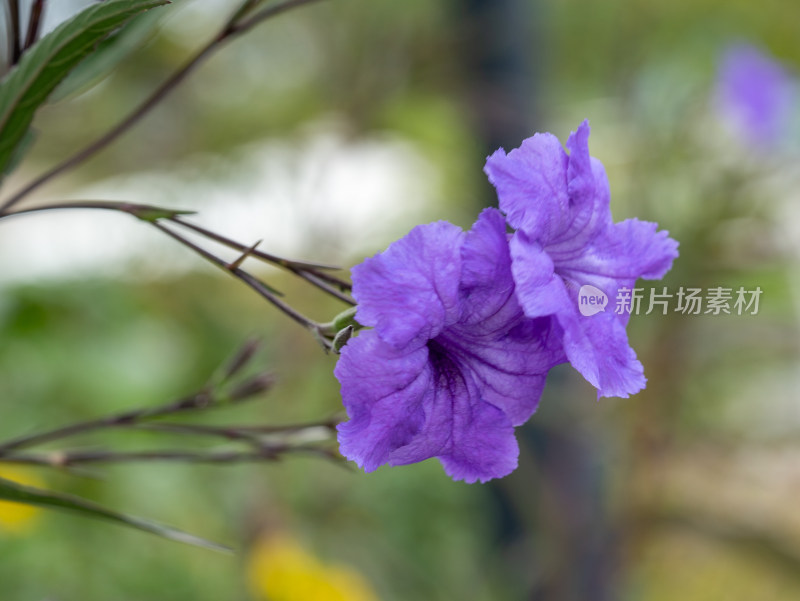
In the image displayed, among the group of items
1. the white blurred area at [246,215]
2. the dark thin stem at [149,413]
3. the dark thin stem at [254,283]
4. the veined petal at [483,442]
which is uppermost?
the dark thin stem at [254,283]

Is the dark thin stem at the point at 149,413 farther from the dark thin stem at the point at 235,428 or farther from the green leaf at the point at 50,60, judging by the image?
the green leaf at the point at 50,60

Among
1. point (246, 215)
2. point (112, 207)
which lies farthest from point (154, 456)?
point (246, 215)

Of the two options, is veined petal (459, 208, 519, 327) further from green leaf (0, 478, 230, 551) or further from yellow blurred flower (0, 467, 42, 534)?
yellow blurred flower (0, 467, 42, 534)

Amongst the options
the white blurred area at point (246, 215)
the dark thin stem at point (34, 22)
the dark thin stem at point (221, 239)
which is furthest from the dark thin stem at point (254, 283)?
the white blurred area at point (246, 215)

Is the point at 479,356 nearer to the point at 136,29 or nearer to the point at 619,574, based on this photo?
the point at 136,29

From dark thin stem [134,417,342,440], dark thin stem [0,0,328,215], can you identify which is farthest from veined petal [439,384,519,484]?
dark thin stem [0,0,328,215]

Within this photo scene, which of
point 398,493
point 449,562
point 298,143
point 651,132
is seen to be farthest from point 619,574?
point 298,143
